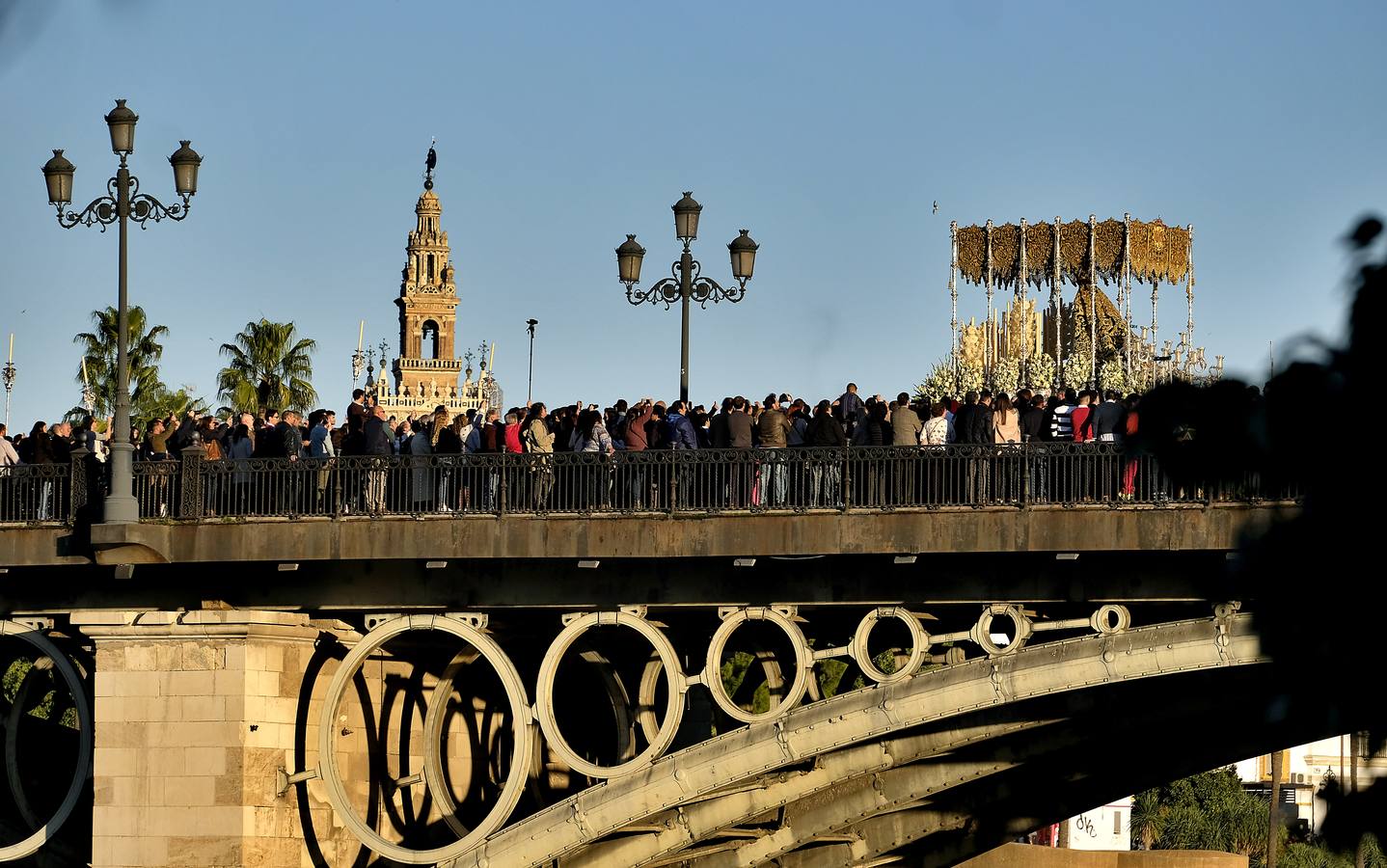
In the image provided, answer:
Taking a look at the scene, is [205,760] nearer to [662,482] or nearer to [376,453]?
[376,453]

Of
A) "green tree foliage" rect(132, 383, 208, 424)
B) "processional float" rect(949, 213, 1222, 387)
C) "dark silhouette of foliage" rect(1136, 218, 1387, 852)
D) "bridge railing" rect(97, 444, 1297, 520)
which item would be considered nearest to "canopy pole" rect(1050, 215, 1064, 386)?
"processional float" rect(949, 213, 1222, 387)

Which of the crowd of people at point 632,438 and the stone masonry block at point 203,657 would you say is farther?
the stone masonry block at point 203,657

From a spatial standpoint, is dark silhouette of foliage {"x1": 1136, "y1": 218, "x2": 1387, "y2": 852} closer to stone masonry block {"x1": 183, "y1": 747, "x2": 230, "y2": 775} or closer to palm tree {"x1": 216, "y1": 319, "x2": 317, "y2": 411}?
stone masonry block {"x1": 183, "y1": 747, "x2": 230, "y2": 775}

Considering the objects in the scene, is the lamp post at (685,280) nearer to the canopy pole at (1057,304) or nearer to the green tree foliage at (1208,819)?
the canopy pole at (1057,304)

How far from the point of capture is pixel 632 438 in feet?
90.9

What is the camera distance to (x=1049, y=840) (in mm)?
96250

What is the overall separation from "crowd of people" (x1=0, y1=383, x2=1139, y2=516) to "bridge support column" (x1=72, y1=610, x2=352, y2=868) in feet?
5.21

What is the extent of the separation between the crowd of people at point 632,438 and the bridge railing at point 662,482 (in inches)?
1.2

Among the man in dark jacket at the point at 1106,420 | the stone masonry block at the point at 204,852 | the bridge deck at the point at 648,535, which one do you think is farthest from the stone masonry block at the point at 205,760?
the man in dark jacket at the point at 1106,420

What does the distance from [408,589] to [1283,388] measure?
62.3 feet

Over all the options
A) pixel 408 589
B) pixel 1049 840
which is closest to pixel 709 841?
pixel 408 589

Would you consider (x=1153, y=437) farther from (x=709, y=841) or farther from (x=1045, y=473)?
(x=709, y=841)

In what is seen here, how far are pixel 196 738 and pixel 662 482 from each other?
19.8ft

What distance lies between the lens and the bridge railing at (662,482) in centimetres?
2531
